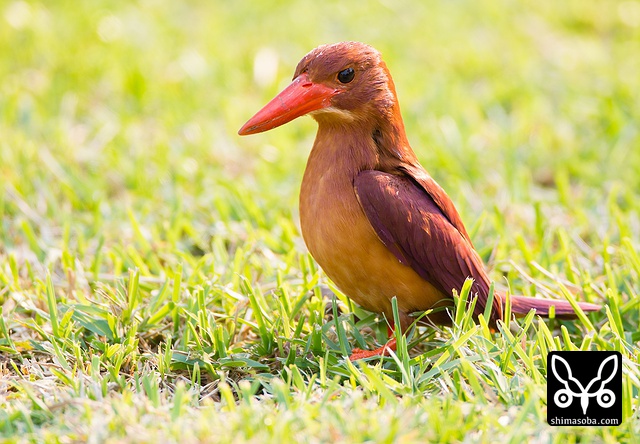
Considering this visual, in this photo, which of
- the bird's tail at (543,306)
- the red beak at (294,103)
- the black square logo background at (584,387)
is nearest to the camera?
the black square logo background at (584,387)

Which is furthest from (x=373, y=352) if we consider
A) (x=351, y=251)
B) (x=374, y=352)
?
(x=351, y=251)

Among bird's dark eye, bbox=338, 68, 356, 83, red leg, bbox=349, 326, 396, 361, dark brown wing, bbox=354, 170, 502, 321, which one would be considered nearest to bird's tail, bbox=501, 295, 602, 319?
dark brown wing, bbox=354, 170, 502, 321

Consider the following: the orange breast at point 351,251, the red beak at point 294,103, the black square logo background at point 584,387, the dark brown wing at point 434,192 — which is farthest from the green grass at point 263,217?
the red beak at point 294,103

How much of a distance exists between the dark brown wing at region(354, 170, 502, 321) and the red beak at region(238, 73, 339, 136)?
0.93 ft

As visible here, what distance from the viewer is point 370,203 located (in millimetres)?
2535

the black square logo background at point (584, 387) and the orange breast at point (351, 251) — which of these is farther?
the orange breast at point (351, 251)

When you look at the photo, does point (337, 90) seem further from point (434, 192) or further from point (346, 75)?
point (434, 192)

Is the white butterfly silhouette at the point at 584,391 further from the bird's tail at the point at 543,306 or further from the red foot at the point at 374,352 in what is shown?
the red foot at the point at 374,352

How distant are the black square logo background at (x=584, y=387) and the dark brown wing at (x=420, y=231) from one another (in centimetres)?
31

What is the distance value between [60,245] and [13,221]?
0.39 m

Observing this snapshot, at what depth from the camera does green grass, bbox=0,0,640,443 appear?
226 cm

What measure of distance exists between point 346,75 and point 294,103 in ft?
0.64

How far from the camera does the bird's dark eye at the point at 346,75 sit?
2.65 metres

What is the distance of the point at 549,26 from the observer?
634 cm
